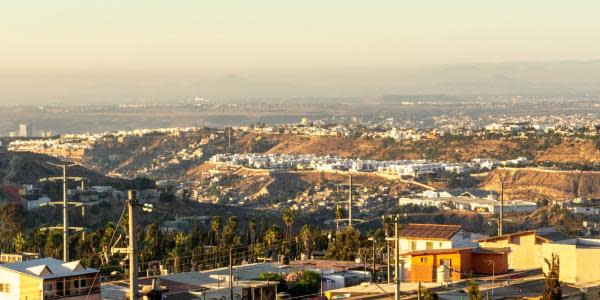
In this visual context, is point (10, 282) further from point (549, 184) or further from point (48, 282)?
point (549, 184)

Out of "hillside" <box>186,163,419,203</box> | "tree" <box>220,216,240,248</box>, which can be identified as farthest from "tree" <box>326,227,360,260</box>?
"hillside" <box>186,163,419,203</box>

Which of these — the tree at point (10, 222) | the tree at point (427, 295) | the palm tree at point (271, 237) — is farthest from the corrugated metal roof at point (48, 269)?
the tree at point (10, 222)

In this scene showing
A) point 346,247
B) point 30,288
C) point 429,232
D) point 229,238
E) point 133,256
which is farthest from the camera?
point 229,238

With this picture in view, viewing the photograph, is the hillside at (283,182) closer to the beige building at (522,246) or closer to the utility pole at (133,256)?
the beige building at (522,246)

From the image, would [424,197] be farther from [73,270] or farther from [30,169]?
[73,270]

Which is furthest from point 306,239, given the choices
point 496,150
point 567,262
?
point 496,150
